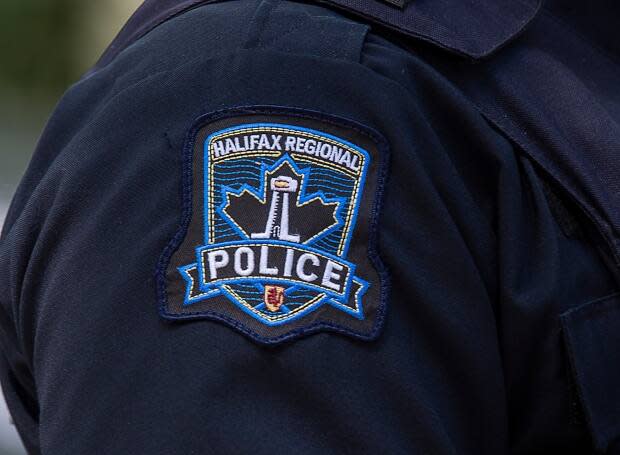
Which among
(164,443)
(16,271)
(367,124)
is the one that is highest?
(367,124)

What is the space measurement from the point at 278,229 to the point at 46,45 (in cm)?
384

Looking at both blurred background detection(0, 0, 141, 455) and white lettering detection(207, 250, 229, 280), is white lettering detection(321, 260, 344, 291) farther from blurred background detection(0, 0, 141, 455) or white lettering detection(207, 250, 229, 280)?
blurred background detection(0, 0, 141, 455)

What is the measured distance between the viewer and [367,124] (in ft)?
2.38

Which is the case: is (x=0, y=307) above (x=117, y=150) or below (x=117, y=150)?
below

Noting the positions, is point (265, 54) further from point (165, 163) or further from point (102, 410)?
point (102, 410)

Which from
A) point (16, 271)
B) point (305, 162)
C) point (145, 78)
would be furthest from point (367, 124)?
point (16, 271)

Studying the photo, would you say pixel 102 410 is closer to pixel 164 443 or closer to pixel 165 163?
pixel 164 443

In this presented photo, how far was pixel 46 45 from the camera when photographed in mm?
4273

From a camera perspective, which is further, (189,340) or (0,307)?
(0,307)

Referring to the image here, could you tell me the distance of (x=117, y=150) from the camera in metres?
0.74

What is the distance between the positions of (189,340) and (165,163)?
0.13 metres

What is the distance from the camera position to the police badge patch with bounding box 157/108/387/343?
0.68 meters

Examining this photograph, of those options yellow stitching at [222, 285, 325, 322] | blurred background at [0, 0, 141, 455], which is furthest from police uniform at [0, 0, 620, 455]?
blurred background at [0, 0, 141, 455]

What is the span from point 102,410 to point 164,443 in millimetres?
53
